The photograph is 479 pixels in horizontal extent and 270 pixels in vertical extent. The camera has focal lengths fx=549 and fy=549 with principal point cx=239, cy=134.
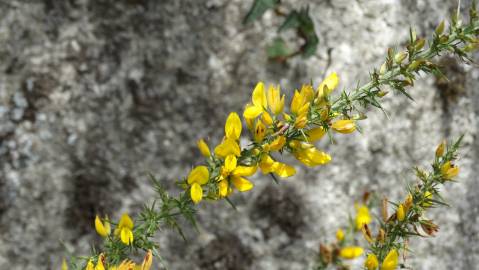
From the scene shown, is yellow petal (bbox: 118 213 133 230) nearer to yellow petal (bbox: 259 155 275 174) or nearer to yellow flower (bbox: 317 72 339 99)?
yellow petal (bbox: 259 155 275 174)

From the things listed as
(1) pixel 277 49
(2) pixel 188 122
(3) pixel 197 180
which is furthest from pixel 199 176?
(1) pixel 277 49

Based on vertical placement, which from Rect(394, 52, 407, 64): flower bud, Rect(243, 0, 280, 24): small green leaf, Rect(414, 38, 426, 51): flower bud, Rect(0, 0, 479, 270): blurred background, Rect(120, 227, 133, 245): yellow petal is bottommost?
Rect(120, 227, 133, 245): yellow petal

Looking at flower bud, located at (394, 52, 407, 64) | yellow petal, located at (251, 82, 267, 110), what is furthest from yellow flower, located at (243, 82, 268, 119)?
flower bud, located at (394, 52, 407, 64)

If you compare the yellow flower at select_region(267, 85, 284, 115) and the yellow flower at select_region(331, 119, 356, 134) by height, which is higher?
the yellow flower at select_region(267, 85, 284, 115)

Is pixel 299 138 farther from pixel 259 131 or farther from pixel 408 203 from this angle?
pixel 408 203

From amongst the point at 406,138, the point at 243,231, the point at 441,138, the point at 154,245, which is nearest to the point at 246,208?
the point at 243,231

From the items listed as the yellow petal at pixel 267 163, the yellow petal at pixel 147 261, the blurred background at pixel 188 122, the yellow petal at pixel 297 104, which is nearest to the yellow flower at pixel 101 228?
the yellow petal at pixel 147 261
